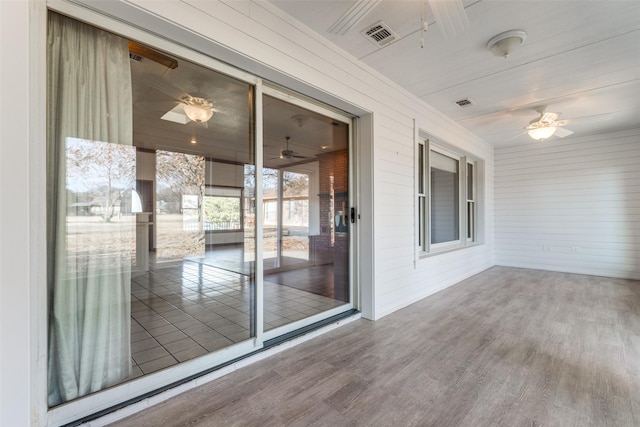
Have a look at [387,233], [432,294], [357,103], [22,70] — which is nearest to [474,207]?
[432,294]

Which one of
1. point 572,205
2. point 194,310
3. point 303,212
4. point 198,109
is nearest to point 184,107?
point 198,109

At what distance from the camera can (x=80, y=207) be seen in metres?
1.67

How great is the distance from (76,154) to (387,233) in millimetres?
3001

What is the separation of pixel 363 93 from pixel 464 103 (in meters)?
2.02

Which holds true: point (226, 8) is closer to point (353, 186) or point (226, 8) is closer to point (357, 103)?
point (357, 103)

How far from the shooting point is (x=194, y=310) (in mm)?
3395

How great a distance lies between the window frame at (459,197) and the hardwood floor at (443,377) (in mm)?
1389

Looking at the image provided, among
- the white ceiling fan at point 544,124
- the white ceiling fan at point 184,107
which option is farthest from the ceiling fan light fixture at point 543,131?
the white ceiling fan at point 184,107

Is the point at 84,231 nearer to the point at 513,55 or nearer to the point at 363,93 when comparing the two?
the point at 363,93

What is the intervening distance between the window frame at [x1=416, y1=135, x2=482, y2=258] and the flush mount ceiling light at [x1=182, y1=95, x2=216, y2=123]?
287cm

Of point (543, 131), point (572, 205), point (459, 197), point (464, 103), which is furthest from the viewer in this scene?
point (572, 205)

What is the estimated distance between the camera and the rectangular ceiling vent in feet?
8.26

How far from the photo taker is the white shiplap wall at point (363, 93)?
6.23 ft

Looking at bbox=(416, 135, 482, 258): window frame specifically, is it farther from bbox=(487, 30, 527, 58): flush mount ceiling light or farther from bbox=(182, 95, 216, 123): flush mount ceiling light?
bbox=(182, 95, 216, 123): flush mount ceiling light
